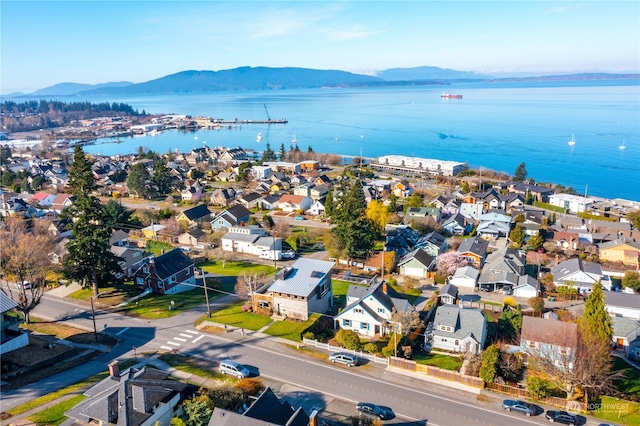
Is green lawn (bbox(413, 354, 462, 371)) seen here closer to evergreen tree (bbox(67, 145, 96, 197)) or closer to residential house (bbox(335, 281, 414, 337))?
residential house (bbox(335, 281, 414, 337))

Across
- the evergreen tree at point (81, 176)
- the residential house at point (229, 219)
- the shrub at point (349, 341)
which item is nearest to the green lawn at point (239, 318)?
the shrub at point (349, 341)

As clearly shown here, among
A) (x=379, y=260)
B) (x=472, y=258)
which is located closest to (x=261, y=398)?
(x=379, y=260)

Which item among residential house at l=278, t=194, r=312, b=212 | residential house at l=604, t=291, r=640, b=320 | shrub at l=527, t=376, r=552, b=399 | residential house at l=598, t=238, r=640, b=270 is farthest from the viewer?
residential house at l=278, t=194, r=312, b=212

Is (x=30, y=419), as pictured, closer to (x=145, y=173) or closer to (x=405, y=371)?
(x=405, y=371)

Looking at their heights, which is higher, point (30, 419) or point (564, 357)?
point (564, 357)

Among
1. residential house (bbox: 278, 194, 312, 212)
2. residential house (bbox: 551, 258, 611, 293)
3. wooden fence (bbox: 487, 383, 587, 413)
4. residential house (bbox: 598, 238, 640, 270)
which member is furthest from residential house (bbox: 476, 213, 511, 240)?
wooden fence (bbox: 487, 383, 587, 413)

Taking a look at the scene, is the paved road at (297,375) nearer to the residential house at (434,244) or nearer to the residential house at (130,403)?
the residential house at (130,403)

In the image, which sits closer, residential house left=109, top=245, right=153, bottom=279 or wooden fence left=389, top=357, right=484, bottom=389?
wooden fence left=389, top=357, right=484, bottom=389
